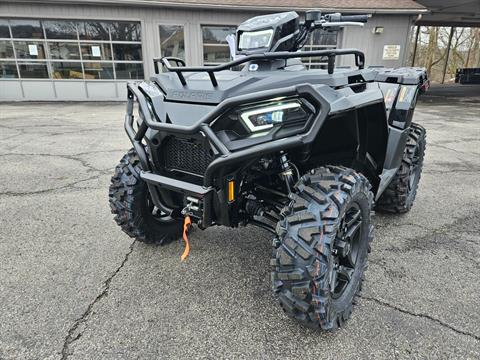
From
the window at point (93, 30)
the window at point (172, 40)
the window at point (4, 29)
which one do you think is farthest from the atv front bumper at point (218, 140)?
the window at point (4, 29)

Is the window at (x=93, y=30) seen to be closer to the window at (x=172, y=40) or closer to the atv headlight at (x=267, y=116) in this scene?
the window at (x=172, y=40)

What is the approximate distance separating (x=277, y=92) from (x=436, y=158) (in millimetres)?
5355

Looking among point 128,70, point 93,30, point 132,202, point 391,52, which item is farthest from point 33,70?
point 391,52

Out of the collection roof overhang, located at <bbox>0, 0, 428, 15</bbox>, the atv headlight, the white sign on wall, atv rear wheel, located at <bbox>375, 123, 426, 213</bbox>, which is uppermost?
roof overhang, located at <bbox>0, 0, 428, 15</bbox>

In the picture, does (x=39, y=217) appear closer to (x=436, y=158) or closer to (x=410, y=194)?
(x=410, y=194)

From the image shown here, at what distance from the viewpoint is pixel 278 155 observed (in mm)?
2031

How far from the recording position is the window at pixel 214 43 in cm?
1397

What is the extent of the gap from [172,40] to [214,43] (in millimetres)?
1650

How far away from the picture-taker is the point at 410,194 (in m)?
3.65

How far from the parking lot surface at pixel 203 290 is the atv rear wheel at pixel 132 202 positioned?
0.78 ft

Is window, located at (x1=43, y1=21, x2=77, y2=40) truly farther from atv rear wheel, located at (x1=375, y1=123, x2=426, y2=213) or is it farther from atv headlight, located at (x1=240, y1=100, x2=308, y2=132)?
atv headlight, located at (x1=240, y1=100, x2=308, y2=132)

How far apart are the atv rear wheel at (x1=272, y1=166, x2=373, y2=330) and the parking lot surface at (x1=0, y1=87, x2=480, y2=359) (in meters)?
0.24

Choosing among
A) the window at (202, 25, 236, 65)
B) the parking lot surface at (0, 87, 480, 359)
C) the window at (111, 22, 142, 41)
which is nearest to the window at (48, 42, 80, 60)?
the window at (111, 22, 142, 41)

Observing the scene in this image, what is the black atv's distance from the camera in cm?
174
